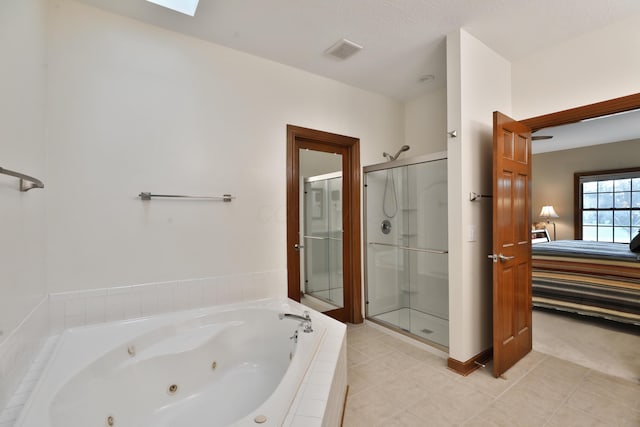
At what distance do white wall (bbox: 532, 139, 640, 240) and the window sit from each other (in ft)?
0.43

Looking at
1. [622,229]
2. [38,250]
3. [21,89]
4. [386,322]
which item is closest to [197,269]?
[38,250]

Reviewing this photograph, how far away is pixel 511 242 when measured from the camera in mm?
2430

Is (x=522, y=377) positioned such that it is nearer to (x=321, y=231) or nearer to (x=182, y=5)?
(x=321, y=231)

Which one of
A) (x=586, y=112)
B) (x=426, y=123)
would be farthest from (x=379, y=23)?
(x=586, y=112)

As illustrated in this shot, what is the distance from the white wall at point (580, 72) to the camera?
6.97 feet

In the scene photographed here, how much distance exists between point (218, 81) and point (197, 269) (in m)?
1.50

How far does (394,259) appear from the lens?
334 cm

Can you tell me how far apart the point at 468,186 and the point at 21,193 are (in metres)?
2.73

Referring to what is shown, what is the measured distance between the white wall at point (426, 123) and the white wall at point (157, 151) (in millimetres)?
1404

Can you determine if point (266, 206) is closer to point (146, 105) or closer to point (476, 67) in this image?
point (146, 105)

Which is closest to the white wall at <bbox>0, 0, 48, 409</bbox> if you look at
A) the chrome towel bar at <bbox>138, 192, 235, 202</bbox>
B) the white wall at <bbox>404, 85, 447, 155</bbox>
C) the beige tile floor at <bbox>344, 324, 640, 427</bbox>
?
the chrome towel bar at <bbox>138, 192, 235, 202</bbox>

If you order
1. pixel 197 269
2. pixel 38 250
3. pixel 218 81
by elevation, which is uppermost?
pixel 218 81

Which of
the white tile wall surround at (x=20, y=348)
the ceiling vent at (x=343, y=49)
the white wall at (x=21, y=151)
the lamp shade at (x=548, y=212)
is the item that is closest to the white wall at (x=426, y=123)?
the ceiling vent at (x=343, y=49)

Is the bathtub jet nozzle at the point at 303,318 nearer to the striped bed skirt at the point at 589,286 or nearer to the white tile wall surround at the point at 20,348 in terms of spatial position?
the white tile wall surround at the point at 20,348
